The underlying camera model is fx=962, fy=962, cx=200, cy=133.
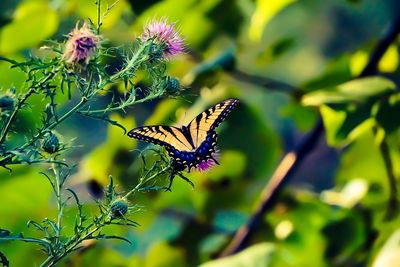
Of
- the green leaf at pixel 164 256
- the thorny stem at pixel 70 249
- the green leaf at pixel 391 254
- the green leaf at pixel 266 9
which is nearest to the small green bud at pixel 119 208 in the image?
the thorny stem at pixel 70 249

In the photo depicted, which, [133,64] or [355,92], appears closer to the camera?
[133,64]

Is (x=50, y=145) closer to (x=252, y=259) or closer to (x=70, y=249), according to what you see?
(x=70, y=249)

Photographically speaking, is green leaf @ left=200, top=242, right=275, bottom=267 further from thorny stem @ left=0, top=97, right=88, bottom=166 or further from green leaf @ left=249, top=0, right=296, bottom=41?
thorny stem @ left=0, top=97, right=88, bottom=166

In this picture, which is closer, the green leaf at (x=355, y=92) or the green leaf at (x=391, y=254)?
the green leaf at (x=391, y=254)

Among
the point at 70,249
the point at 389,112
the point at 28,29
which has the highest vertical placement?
the point at 28,29

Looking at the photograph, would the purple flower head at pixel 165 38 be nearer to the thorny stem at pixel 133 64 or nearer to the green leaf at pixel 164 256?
the thorny stem at pixel 133 64

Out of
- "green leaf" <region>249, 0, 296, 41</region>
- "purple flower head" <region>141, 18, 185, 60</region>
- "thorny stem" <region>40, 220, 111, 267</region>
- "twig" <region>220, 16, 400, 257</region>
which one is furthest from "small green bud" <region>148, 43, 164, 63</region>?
"twig" <region>220, 16, 400, 257</region>

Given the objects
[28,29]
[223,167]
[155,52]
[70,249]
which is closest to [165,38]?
[155,52]
